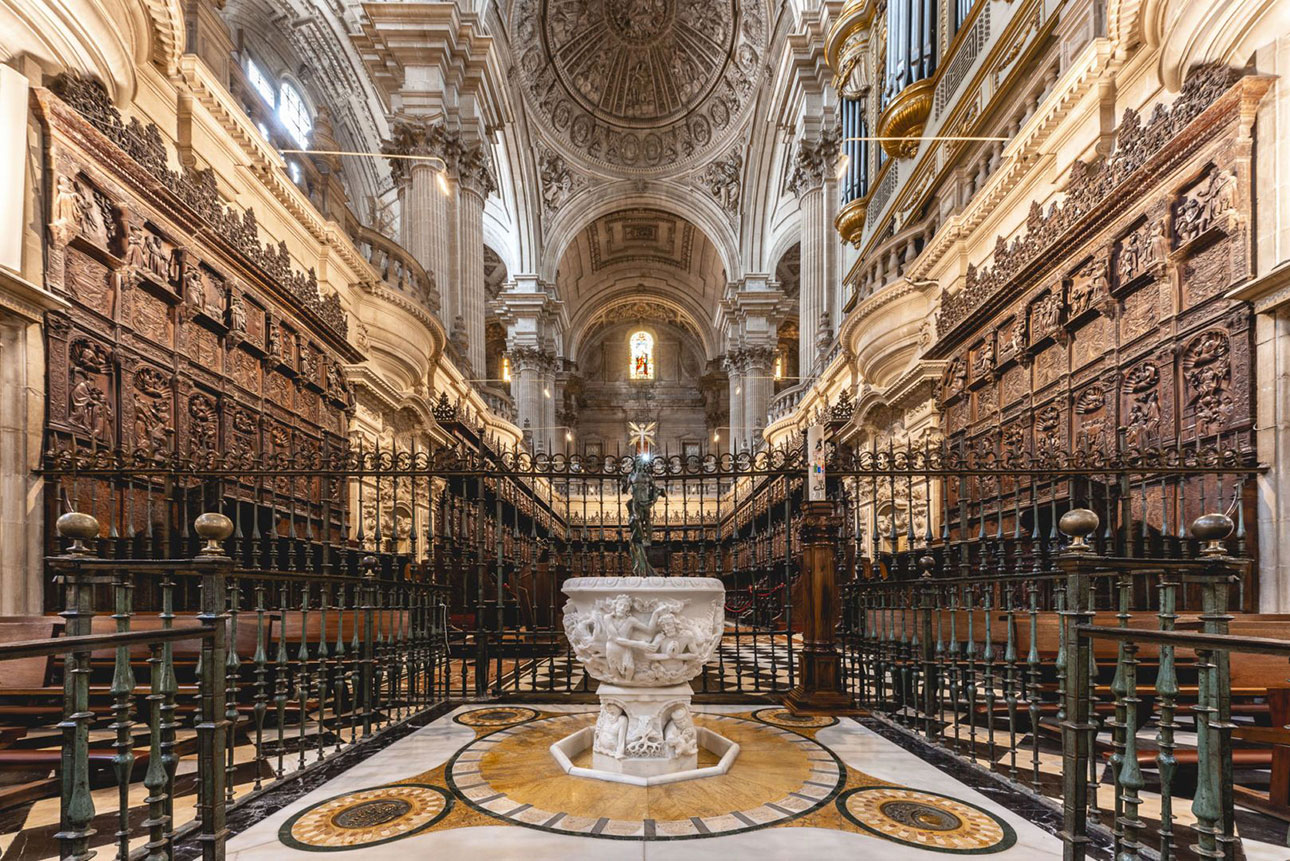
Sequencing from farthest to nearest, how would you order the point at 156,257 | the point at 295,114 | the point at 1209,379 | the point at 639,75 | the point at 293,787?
the point at 639,75 → the point at 295,114 → the point at 156,257 → the point at 1209,379 → the point at 293,787

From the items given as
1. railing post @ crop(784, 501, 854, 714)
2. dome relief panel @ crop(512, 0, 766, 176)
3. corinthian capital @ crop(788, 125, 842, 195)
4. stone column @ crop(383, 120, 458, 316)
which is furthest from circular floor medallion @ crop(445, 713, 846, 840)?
dome relief panel @ crop(512, 0, 766, 176)

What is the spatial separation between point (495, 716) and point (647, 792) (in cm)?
187

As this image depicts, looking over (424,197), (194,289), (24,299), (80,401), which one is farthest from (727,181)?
(24,299)

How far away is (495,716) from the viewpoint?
4.37 m

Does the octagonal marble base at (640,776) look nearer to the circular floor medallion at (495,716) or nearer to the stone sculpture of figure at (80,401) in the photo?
the circular floor medallion at (495,716)

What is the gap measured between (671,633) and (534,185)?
23.8 metres

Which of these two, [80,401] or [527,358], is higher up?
[527,358]

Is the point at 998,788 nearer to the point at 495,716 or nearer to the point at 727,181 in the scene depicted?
the point at 495,716

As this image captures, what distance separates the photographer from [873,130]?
41.3 feet

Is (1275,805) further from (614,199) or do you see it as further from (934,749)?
(614,199)

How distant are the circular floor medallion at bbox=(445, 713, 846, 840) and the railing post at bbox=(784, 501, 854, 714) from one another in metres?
0.88

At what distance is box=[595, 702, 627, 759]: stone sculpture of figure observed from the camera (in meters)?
3.10

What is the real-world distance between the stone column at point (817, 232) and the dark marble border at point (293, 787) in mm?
12742

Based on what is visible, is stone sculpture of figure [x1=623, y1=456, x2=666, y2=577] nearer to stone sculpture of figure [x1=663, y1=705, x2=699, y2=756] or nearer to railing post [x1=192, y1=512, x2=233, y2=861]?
stone sculpture of figure [x1=663, y1=705, x2=699, y2=756]
